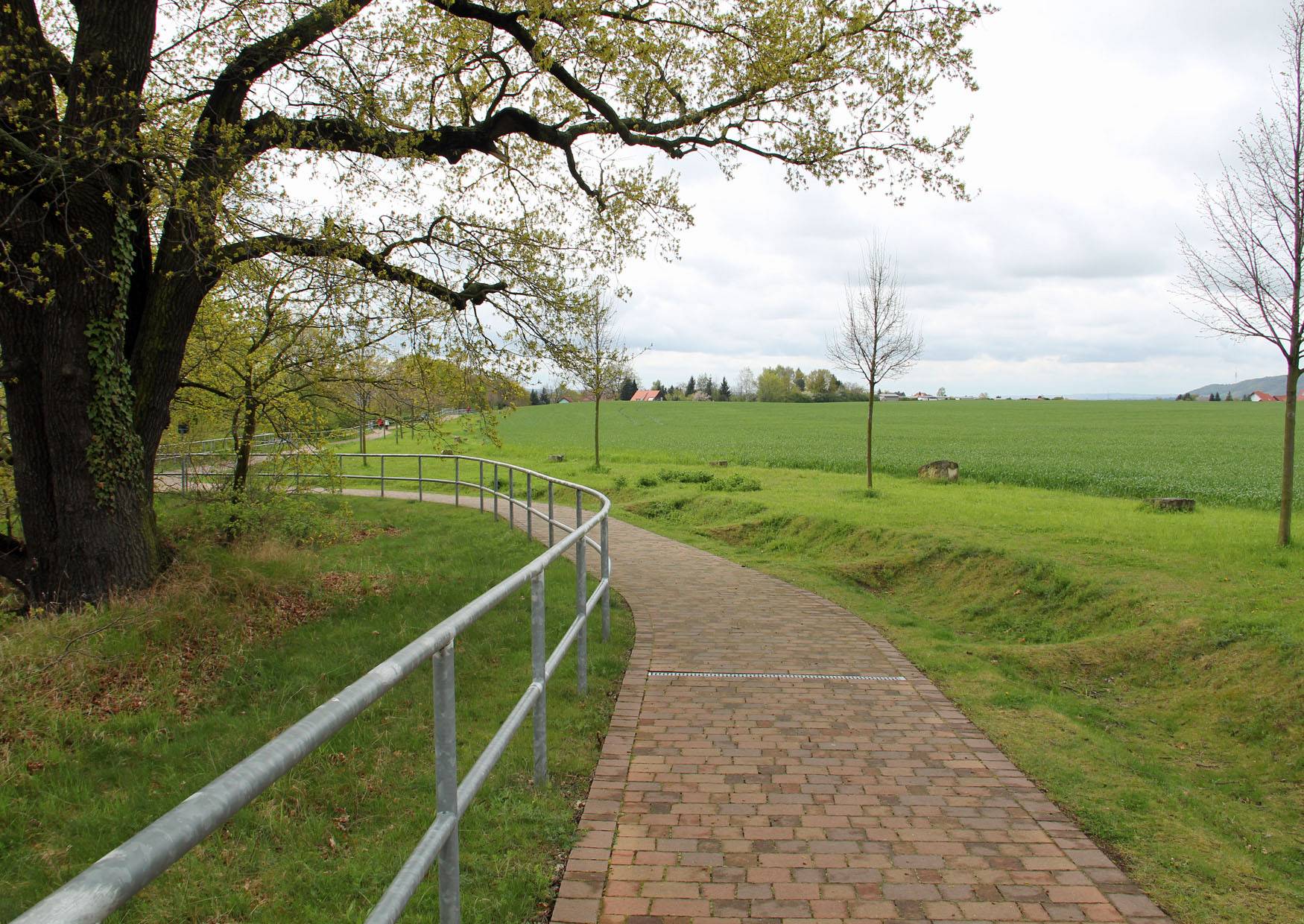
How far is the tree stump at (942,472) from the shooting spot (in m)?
20.1

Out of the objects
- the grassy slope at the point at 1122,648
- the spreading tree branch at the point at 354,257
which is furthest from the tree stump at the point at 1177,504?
the spreading tree branch at the point at 354,257

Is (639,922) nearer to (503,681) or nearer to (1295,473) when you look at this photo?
(503,681)

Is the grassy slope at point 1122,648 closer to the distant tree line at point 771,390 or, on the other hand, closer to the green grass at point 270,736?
the green grass at point 270,736

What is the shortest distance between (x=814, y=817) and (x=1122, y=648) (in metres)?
4.39

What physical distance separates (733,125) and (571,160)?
195 cm

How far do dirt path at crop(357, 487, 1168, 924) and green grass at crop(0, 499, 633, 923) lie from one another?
10.4 inches

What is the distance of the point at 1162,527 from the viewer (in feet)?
37.6

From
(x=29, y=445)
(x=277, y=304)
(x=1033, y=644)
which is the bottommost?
(x=1033, y=644)

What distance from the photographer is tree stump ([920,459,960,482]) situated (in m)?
20.1

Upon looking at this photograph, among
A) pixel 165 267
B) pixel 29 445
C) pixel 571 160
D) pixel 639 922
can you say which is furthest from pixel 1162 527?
pixel 29 445

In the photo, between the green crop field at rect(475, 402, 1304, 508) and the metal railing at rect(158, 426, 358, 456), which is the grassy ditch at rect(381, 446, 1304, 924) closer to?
the green crop field at rect(475, 402, 1304, 508)

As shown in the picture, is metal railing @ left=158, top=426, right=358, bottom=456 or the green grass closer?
the green grass

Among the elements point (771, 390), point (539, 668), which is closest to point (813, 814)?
point (539, 668)


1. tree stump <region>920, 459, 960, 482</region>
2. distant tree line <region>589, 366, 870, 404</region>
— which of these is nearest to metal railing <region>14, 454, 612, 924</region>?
tree stump <region>920, 459, 960, 482</region>
